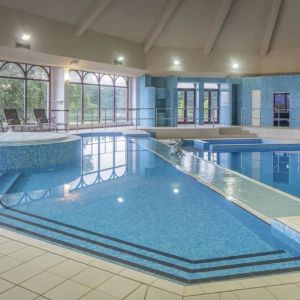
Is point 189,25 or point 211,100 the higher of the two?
point 189,25

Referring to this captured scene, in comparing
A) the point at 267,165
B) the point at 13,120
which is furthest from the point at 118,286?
the point at 13,120

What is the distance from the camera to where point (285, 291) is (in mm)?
2027

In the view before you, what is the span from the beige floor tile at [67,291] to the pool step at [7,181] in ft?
9.29

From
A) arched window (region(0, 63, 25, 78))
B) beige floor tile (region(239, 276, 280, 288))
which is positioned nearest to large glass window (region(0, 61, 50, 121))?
arched window (region(0, 63, 25, 78))

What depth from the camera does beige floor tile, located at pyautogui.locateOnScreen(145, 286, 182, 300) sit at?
196 centimetres

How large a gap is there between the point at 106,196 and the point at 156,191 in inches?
26.7

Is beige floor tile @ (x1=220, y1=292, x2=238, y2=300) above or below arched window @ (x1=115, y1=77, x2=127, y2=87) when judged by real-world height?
below

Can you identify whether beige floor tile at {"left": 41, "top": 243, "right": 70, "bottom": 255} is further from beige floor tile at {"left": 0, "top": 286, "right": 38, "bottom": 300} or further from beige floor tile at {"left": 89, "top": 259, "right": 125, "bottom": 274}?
beige floor tile at {"left": 0, "top": 286, "right": 38, "bottom": 300}

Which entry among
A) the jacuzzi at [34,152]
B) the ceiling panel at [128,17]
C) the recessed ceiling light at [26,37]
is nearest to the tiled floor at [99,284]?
the jacuzzi at [34,152]

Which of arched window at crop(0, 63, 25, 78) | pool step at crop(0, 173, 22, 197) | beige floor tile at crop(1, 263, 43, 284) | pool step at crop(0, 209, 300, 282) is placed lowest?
pool step at crop(0, 209, 300, 282)

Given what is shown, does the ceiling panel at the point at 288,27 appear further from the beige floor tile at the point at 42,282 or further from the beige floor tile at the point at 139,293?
the beige floor tile at the point at 42,282

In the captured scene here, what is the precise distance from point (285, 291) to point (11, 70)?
10.9m

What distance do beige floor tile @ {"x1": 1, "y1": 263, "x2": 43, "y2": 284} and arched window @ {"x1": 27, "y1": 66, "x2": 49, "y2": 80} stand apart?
10.3 metres

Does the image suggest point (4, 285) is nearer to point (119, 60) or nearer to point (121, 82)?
point (119, 60)
